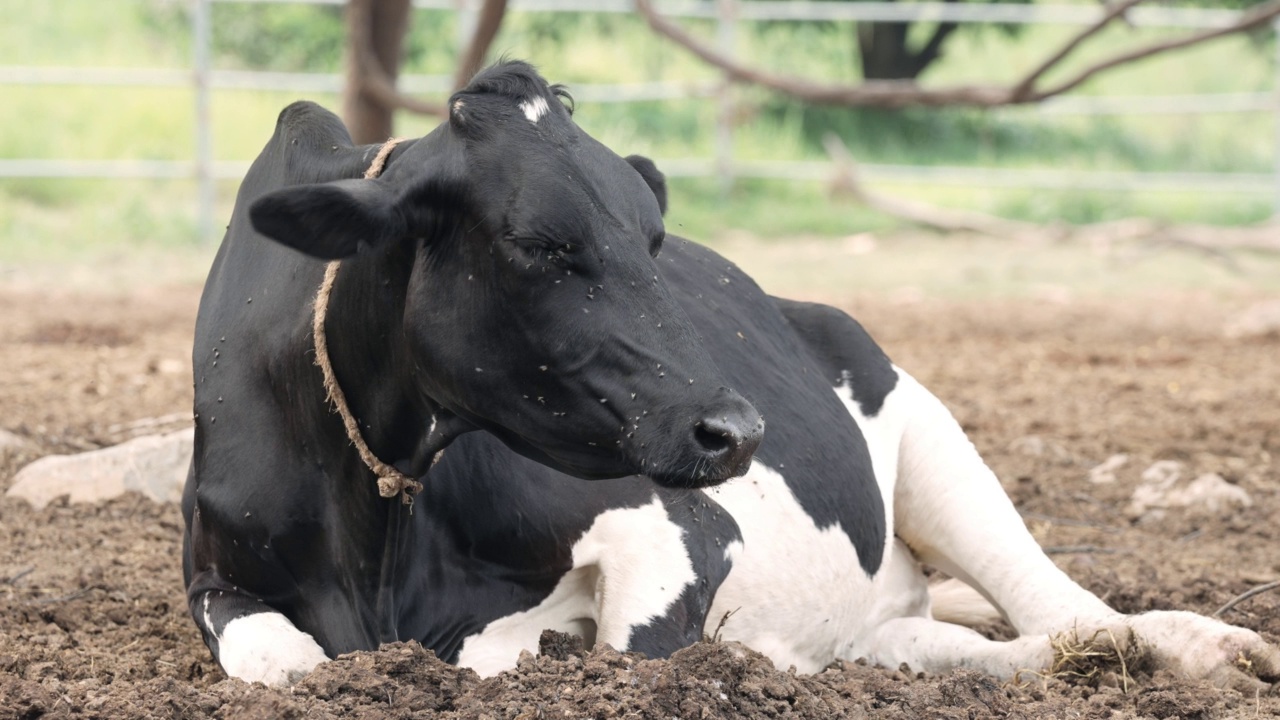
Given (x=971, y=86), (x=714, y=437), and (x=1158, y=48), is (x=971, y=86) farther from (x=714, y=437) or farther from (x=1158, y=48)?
(x=714, y=437)

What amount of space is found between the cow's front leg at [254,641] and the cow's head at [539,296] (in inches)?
22.1

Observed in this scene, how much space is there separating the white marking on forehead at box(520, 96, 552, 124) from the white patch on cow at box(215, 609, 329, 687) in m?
0.98

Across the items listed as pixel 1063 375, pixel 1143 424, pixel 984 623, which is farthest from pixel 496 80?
pixel 1063 375

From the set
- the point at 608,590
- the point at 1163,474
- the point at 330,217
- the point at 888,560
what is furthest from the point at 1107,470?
the point at 330,217

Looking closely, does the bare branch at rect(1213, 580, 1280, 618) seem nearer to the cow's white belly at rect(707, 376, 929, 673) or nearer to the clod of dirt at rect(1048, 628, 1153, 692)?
the clod of dirt at rect(1048, 628, 1153, 692)

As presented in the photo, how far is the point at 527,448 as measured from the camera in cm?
243

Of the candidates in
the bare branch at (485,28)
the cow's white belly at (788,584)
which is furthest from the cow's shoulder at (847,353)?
the bare branch at (485,28)

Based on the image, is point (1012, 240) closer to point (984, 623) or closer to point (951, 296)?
point (951, 296)

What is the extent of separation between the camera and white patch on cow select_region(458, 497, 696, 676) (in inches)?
110

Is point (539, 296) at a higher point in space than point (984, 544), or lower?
higher

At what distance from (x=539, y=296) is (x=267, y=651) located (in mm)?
829

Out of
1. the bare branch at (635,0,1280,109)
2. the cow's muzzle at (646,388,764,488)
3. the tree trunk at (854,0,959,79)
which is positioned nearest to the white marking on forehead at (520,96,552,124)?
the cow's muzzle at (646,388,764,488)

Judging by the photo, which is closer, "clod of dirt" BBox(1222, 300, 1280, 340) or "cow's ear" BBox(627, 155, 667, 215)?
"cow's ear" BBox(627, 155, 667, 215)

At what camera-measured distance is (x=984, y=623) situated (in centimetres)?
387
